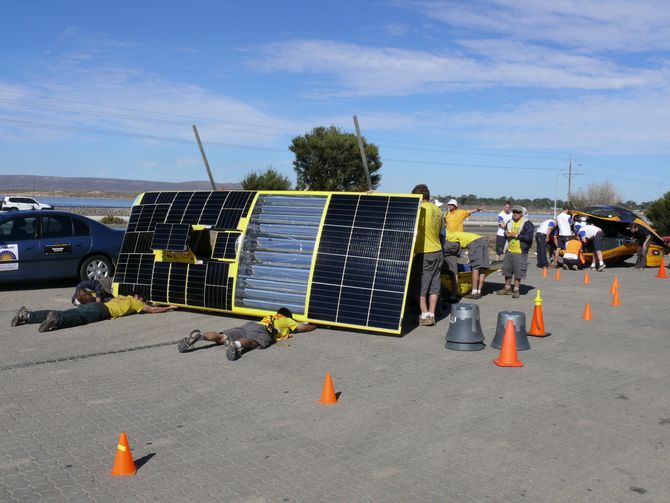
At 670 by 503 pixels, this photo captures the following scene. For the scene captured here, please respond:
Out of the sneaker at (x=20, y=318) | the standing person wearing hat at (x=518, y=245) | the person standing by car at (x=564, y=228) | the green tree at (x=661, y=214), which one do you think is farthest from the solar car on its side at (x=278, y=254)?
the green tree at (x=661, y=214)

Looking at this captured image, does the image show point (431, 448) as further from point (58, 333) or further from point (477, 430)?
point (58, 333)

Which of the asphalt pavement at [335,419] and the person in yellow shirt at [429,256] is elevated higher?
the person in yellow shirt at [429,256]

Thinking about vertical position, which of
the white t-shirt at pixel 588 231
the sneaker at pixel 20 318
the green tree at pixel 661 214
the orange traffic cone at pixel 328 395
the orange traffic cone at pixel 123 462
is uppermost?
the green tree at pixel 661 214

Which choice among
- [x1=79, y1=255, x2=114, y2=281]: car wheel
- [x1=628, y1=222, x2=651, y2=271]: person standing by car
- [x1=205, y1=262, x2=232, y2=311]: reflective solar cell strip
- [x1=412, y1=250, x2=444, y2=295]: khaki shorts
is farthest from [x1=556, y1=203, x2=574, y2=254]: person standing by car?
[x1=79, y1=255, x2=114, y2=281]: car wheel

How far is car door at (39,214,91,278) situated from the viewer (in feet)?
44.1

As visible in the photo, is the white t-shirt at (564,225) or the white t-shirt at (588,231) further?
the white t-shirt at (564,225)

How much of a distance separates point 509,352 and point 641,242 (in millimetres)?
15662

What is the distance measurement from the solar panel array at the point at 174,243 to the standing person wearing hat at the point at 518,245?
534 centimetres

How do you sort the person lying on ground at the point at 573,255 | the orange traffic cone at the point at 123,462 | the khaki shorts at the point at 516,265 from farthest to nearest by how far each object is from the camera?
1. the person lying on ground at the point at 573,255
2. the khaki shorts at the point at 516,265
3. the orange traffic cone at the point at 123,462

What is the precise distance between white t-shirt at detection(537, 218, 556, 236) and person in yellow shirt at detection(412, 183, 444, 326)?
11580 millimetres

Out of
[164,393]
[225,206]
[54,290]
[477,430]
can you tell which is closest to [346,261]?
[225,206]

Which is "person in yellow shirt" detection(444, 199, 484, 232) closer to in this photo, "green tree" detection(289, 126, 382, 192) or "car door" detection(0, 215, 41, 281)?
"car door" detection(0, 215, 41, 281)

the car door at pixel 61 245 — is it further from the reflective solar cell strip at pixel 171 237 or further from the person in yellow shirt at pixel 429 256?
the person in yellow shirt at pixel 429 256

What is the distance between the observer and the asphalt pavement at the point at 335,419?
469cm
